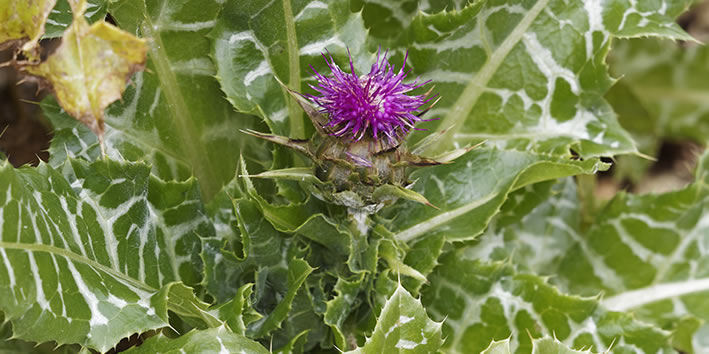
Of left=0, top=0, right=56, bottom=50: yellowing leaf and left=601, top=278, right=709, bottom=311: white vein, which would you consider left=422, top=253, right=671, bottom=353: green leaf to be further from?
left=0, top=0, right=56, bottom=50: yellowing leaf

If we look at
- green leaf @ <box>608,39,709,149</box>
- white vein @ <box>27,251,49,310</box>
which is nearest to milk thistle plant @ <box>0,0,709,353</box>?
white vein @ <box>27,251,49,310</box>

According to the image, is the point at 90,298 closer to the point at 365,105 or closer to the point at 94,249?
the point at 94,249

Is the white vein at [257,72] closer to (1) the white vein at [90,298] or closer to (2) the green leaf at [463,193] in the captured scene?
(2) the green leaf at [463,193]

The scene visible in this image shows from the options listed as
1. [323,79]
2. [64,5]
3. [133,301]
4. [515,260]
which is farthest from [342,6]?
[515,260]

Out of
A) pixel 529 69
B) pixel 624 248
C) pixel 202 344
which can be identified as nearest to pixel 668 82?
pixel 624 248

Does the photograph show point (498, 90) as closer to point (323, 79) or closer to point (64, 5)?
point (323, 79)
